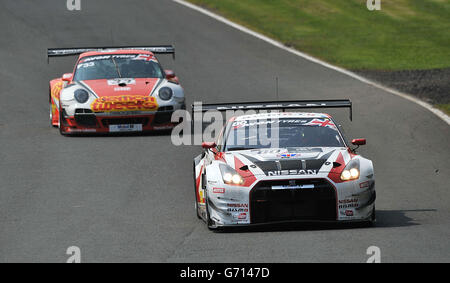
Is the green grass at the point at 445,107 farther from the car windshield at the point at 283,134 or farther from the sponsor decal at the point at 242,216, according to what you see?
the sponsor decal at the point at 242,216

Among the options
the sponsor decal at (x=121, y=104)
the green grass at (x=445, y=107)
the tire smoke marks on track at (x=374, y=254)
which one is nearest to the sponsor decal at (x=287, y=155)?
the tire smoke marks on track at (x=374, y=254)

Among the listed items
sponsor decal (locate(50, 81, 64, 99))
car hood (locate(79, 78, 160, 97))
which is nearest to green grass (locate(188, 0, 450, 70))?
car hood (locate(79, 78, 160, 97))

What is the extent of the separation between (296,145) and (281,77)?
1298cm

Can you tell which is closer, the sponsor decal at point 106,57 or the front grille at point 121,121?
the front grille at point 121,121

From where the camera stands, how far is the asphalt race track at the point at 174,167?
9.21 metres

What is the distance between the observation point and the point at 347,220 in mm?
10047

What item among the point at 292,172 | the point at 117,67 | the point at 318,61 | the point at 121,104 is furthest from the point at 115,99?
the point at 318,61

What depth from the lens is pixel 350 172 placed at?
10.1 m

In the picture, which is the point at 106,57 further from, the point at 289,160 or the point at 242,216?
the point at 242,216

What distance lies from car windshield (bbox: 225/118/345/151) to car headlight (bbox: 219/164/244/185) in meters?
0.80

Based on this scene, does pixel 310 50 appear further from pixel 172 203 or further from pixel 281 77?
pixel 172 203

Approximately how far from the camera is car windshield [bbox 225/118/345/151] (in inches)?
437

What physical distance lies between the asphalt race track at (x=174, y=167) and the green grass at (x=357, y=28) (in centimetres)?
130

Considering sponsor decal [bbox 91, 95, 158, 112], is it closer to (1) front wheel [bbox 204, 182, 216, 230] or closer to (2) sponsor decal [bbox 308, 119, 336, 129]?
(2) sponsor decal [bbox 308, 119, 336, 129]
